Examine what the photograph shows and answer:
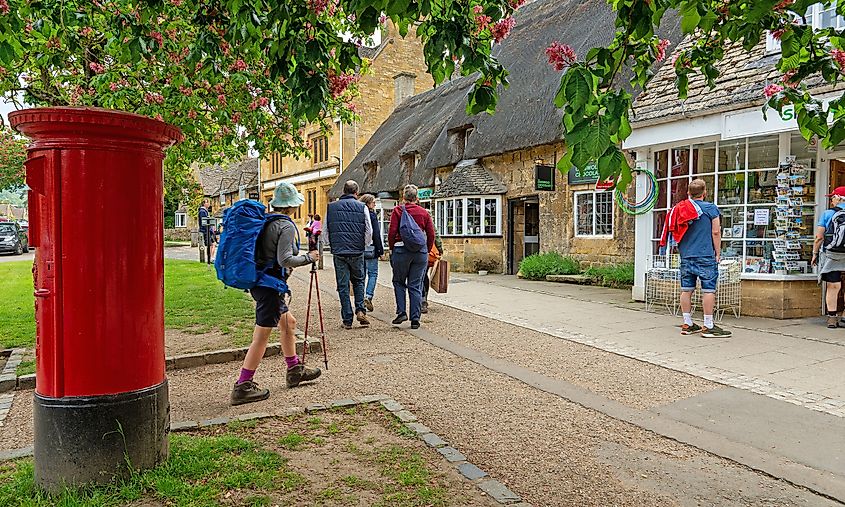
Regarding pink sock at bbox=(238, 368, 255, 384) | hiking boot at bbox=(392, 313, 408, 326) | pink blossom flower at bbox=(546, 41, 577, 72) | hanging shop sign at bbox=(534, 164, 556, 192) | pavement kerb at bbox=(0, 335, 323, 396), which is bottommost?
pavement kerb at bbox=(0, 335, 323, 396)

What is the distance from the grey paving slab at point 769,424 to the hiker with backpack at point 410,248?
Result: 419 cm

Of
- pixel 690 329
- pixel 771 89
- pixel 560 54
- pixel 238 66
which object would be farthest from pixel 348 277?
pixel 771 89

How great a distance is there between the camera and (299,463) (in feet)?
11.6

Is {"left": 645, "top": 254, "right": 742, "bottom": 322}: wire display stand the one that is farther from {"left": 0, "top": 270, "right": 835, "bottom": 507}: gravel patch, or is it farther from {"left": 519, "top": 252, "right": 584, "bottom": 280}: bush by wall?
{"left": 519, "top": 252, "right": 584, "bottom": 280}: bush by wall

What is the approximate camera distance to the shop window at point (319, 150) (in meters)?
35.8

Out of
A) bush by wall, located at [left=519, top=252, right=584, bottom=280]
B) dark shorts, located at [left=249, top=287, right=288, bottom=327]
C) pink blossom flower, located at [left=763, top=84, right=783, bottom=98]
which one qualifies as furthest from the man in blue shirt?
A: bush by wall, located at [left=519, top=252, right=584, bottom=280]

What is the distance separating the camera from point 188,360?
20.4 feet

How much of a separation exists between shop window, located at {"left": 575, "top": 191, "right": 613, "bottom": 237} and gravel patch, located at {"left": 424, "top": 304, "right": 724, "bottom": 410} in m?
7.51

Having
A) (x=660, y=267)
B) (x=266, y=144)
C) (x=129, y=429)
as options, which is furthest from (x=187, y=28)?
(x=660, y=267)

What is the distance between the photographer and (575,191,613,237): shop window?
607 inches

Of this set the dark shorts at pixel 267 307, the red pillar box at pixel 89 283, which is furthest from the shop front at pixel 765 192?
the red pillar box at pixel 89 283

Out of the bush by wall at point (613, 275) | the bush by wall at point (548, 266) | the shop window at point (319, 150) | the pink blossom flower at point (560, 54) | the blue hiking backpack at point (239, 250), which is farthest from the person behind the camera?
the shop window at point (319, 150)

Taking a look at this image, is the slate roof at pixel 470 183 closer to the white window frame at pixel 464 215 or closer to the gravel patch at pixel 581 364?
the white window frame at pixel 464 215

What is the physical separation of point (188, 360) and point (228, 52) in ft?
11.2
